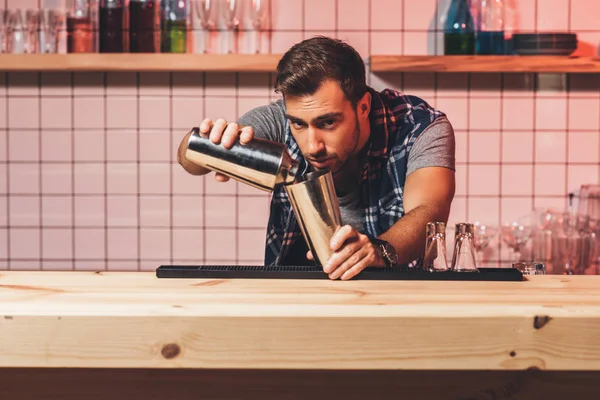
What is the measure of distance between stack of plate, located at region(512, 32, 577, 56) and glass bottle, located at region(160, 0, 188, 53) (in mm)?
1158

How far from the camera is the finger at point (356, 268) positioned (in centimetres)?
120

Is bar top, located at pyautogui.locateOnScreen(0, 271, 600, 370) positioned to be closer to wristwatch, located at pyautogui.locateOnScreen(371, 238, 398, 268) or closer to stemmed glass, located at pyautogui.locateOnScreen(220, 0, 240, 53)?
wristwatch, located at pyautogui.locateOnScreen(371, 238, 398, 268)

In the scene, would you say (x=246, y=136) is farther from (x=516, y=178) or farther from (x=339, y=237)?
(x=516, y=178)

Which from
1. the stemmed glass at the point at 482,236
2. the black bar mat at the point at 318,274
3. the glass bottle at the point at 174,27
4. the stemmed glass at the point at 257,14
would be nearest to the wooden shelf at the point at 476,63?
the stemmed glass at the point at 257,14

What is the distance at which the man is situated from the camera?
5.55 ft

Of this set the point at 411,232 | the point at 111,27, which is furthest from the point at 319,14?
the point at 411,232

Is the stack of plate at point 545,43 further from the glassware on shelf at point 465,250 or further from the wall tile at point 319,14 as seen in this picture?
the glassware on shelf at point 465,250

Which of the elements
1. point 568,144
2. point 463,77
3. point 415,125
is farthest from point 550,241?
point 415,125

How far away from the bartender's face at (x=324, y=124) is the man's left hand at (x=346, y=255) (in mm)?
513

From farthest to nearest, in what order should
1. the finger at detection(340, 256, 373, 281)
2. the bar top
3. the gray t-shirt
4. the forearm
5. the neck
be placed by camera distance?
the neck → the gray t-shirt → the forearm → the finger at detection(340, 256, 373, 281) → the bar top

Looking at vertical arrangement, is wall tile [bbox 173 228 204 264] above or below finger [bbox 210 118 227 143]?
below

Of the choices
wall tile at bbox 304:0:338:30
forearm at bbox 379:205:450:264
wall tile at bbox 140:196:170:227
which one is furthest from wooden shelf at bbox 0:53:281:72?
forearm at bbox 379:205:450:264

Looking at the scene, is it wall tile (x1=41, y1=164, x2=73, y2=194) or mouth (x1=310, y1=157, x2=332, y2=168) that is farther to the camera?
wall tile (x1=41, y1=164, x2=73, y2=194)

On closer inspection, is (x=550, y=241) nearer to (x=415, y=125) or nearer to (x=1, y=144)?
(x=415, y=125)
